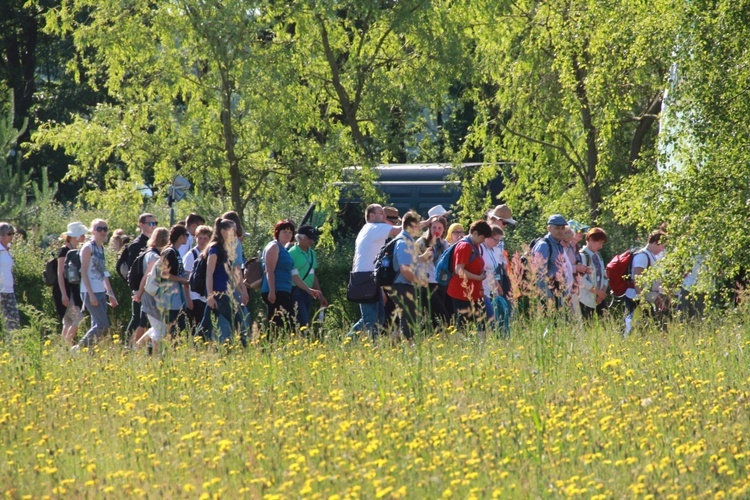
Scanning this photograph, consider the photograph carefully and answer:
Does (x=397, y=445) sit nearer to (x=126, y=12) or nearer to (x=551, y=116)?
(x=126, y=12)

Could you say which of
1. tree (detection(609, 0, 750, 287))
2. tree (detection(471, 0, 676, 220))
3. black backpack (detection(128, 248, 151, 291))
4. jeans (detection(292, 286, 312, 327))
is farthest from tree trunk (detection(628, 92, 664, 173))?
black backpack (detection(128, 248, 151, 291))

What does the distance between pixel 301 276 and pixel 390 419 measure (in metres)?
6.16

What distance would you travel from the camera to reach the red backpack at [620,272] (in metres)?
13.8

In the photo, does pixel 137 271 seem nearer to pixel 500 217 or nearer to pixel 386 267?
pixel 386 267

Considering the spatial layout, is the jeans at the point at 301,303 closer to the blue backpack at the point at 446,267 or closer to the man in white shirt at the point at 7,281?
the blue backpack at the point at 446,267

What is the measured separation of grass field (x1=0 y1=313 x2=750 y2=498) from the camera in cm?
A: 614

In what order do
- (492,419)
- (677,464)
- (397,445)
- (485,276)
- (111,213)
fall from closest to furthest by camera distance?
(677,464), (397,445), (492,419), (485,276), (111,213)

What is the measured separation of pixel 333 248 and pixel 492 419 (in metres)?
14.0

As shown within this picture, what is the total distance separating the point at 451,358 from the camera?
9469 mm

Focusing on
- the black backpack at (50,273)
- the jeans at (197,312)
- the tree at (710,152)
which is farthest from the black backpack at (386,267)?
the black backpack at (50,273)

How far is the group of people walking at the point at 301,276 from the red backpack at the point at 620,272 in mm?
66

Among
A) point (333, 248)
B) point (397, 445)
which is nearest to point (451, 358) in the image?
point (397, 445)

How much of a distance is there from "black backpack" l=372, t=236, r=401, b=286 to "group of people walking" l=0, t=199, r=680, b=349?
0.13 ft

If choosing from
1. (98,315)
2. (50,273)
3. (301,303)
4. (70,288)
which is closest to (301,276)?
(301,303)
